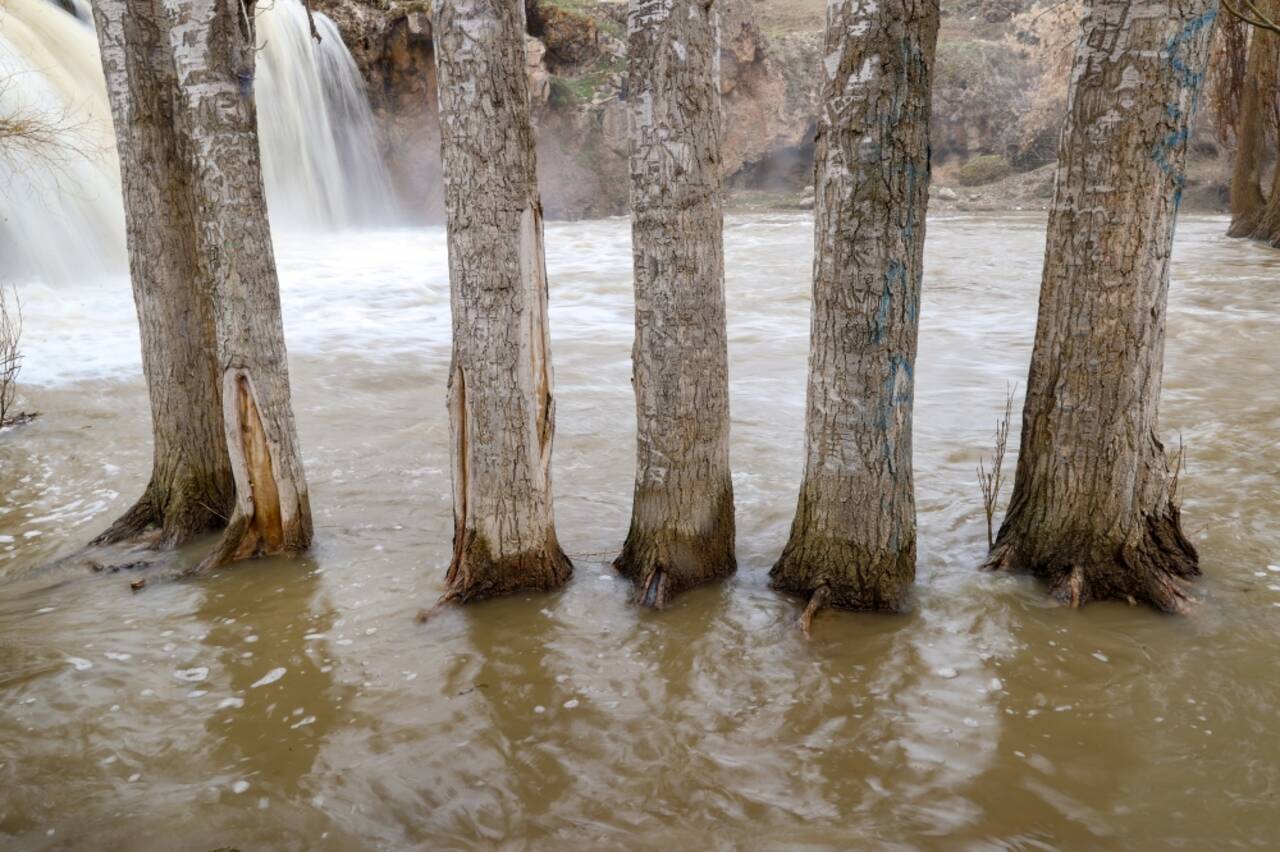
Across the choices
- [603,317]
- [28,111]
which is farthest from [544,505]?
[28,111]

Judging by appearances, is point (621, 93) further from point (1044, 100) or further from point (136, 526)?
point (136, 526)

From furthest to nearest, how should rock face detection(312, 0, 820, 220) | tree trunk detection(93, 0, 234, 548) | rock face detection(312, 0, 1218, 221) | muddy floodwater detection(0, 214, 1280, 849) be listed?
rock face detection(312, 0, 1218, 221)
rock face detection(312, 0, 820, 220)
tree trunk detection(93, 0, 234, 548)
muddy floodwater detection(0, 214, 1280, 849)

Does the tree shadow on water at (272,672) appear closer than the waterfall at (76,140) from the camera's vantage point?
Yes

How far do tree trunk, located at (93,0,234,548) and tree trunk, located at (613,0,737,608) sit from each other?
2.39 m

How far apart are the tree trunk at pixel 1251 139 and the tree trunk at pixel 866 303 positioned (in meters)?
14.2

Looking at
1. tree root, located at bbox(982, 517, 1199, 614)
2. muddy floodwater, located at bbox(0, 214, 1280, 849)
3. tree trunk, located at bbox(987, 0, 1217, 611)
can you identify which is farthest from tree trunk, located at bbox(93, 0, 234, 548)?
tree root, located at bbox(982, 517, 1199, 614)

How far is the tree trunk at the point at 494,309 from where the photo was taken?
3910 mm

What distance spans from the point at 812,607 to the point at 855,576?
0.25 m

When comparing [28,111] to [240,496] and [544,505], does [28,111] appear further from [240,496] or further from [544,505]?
[544,505]

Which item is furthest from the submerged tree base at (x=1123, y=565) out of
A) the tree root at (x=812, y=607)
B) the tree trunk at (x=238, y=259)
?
the tree trunk at (x=238, y=259)

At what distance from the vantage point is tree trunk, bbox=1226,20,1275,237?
1520cm

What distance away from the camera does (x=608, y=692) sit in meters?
3.77

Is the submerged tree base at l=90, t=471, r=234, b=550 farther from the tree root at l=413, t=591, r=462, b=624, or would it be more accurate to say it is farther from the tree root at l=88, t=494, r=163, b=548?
the tree root at l=413, t=591, r=462, b=624

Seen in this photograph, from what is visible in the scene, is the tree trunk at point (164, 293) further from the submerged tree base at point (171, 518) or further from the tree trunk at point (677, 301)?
the tree trunk at point (677, 301)
